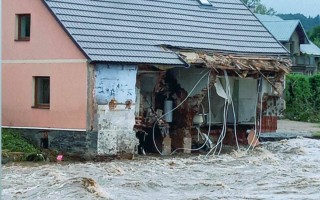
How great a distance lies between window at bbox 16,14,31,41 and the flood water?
4.56 m

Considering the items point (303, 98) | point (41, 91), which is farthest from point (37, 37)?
point (303, 98)

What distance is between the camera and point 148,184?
17297 mm

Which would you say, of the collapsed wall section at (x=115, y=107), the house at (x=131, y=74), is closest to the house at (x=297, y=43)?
the house at (x=131, y=74)

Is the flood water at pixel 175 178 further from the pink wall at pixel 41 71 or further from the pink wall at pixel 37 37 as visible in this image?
the pink wall at pixel 37 37

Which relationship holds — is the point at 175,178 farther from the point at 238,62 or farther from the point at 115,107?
the point at 238,62

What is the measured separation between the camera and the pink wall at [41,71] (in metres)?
22.5

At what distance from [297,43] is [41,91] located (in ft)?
137

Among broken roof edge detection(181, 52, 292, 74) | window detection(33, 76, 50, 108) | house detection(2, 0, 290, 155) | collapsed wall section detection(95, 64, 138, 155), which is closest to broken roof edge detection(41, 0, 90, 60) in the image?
house detection(2, 0, 290, 155)

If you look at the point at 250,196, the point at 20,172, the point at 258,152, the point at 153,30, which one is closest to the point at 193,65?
the point at 153,30

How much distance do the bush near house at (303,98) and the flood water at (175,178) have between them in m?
21.0

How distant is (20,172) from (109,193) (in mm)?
4416

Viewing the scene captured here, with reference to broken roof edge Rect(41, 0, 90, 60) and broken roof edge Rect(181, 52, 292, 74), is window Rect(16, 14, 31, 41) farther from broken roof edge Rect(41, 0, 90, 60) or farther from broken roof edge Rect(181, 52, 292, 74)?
broken roof edge Rect(181, 52, 292, 74)

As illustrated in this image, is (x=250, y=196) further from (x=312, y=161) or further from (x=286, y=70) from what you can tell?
(x=286, y=70)

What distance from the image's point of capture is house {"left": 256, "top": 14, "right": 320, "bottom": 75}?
60.8 metres
